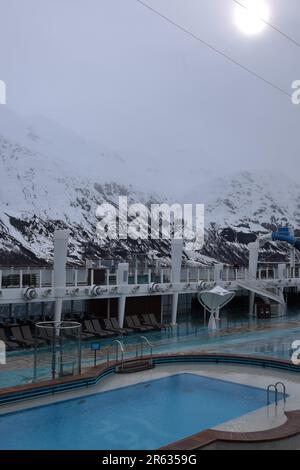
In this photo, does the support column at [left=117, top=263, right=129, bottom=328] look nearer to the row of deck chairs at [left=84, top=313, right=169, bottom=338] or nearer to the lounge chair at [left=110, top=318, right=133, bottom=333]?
the lounge chair at [left=110, top=318, right=133, bottom=333]

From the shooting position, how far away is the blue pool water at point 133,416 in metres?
7.90

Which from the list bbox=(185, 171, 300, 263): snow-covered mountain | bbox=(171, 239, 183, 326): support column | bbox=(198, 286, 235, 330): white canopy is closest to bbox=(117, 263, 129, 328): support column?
bbox=(171, 239, 183, 326): support column

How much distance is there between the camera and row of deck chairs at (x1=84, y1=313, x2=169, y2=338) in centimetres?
1897

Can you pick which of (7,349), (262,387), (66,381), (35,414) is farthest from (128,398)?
(7,349)

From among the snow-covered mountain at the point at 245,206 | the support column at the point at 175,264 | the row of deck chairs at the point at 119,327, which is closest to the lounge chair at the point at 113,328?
the row of deck chairs at the point at 119,327

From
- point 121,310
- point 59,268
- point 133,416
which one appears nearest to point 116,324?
point 121,310

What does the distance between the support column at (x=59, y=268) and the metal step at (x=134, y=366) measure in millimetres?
5731

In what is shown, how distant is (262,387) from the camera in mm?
11094

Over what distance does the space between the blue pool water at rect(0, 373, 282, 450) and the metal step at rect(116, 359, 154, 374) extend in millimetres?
893

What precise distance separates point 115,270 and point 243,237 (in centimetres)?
9545

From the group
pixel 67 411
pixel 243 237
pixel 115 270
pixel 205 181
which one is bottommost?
pixel 67 411
